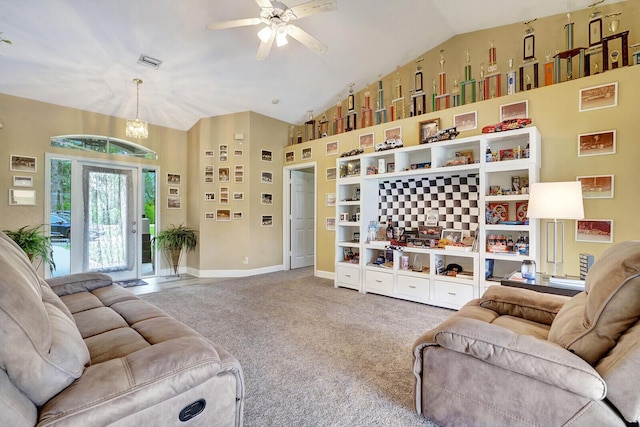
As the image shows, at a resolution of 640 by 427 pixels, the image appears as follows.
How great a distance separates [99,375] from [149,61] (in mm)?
4010

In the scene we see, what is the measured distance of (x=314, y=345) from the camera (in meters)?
2.50

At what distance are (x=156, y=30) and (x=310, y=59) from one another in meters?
2.00

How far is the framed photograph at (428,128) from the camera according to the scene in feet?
13.0

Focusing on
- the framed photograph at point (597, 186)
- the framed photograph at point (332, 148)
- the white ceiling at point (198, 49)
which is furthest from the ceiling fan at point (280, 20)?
the framed photograph at point (597, 186)

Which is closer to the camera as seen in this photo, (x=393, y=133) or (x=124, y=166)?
(x=393, y=133)

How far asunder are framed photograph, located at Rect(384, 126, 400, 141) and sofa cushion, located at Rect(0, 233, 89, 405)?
421 centimetres

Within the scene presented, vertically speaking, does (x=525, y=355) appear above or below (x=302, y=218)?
below

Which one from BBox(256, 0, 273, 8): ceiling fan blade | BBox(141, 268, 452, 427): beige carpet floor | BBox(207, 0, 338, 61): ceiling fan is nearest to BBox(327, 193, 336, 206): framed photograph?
BBox(141, 268, 452, 427): beige carpet floor

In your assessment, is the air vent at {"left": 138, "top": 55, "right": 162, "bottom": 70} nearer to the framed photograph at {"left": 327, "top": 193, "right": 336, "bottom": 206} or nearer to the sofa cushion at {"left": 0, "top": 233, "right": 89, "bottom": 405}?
the framed photograph at {"left": 327, "top": 193, "right": 336, "bottom": 206}

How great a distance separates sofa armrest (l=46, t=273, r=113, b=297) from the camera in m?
2.24

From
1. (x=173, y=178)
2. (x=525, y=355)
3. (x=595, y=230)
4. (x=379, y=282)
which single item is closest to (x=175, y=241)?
(x=173, y=178)

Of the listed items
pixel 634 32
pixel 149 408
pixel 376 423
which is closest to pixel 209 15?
pixel 149 408

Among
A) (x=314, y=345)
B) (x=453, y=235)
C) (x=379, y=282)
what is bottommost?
(x=314, y=345)

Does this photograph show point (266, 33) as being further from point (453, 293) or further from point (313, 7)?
point (453, 293)
